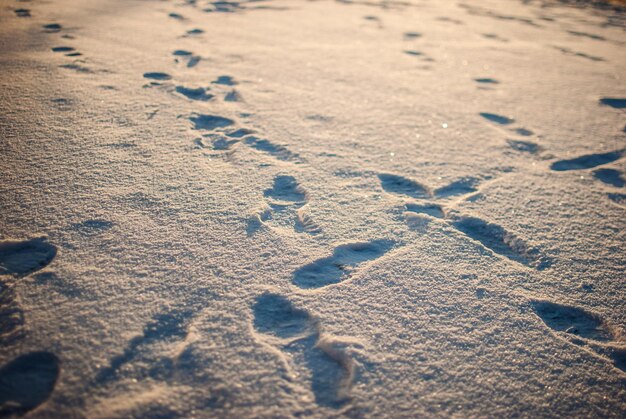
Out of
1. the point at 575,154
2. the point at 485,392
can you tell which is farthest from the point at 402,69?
the point at 485,392

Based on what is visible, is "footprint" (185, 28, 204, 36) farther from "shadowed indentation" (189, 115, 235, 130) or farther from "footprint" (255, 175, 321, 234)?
"footprint" (255, 175, 321, 234)

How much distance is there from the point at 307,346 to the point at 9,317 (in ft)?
1.88

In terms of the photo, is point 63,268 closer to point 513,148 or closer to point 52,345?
point 52,345

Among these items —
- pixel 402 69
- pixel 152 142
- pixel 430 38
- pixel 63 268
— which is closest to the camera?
pixel 63 268

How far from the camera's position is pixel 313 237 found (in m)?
1.01

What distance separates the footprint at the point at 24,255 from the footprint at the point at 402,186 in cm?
92

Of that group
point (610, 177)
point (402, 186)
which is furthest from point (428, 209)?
point (610, 177)

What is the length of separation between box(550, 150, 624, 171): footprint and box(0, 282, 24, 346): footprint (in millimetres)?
1596

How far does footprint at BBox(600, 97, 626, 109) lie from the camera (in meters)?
1.90

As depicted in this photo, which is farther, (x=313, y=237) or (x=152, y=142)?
(x=152, y=142)

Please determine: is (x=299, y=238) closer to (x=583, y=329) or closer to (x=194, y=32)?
(x=583, y=329)

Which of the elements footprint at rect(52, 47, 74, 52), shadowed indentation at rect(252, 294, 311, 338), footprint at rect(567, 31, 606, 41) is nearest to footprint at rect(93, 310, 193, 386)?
shadowed indentation at rect(252, 294, 311, 338)

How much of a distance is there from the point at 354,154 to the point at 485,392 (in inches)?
34.0

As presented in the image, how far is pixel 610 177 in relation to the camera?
1361 millimetres
